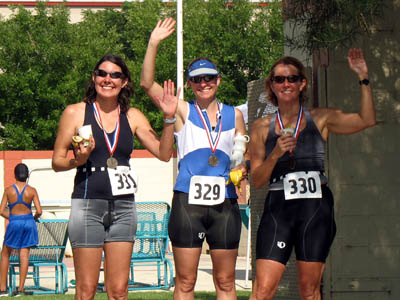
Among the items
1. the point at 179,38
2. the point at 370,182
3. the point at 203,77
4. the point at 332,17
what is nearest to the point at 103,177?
the point at 203,77

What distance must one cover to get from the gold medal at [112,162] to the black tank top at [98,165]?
22 mm

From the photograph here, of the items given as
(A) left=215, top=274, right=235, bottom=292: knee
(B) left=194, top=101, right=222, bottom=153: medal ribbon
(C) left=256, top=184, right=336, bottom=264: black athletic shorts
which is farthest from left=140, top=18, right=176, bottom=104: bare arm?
(A) left=215, top=274, right=235, bottom=292: knee

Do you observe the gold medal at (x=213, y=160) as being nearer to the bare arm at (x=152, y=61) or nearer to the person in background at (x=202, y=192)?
the person in background at (x=202, y=192)

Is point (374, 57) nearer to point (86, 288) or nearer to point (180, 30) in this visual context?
point (86, 288)

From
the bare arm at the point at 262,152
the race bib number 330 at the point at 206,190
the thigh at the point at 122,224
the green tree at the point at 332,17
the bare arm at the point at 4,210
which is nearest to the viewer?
the bare arm at the point at 262,152

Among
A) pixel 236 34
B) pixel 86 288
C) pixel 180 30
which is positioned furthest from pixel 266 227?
pixel 236 34

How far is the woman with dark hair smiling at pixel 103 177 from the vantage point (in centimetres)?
627

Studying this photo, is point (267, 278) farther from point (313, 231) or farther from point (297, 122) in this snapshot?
point (297, 122)

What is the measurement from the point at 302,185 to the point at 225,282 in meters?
1.00

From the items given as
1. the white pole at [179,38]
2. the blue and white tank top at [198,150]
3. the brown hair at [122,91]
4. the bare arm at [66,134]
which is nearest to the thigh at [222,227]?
the blue and white tank top at [198,150]

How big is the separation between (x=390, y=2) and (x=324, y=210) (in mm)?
3537

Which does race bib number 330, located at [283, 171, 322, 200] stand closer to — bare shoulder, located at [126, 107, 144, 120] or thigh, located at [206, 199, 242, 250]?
thigh, located at [206, 199, 242, 250]

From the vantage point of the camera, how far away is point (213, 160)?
261 inches

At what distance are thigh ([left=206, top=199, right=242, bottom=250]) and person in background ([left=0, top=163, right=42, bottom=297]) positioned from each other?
23.4ft
